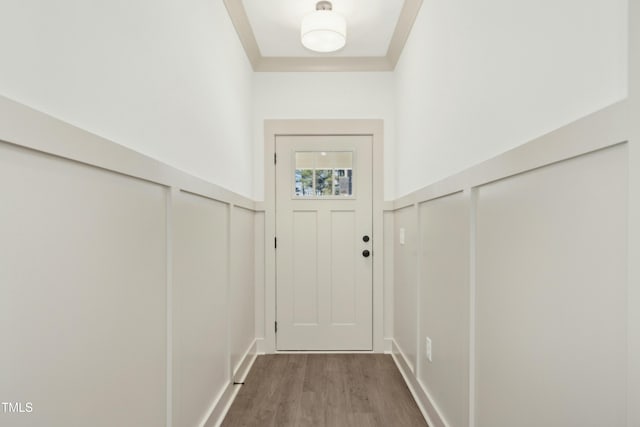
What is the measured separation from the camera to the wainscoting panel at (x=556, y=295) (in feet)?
2.53

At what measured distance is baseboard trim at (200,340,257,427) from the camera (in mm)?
1961

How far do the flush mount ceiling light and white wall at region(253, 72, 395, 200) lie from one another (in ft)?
2.29

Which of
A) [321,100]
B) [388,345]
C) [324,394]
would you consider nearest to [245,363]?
[324,394]

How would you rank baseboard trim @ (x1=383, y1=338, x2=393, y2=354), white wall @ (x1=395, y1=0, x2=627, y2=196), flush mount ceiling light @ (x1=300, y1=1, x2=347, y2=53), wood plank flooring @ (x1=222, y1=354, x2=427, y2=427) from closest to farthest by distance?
1. white wall @ (x1=395, y1=0, x2=627, y2=196)
2. wood plank flooring @ (x1=222, y1=354, x2=427, y2=427)
3. flush mount ceiling light @ (x1=300, y1=1, x2=347, y2=53)
4. baseboard trim @ (x1=383, y1=338, x2=393, y2=354)

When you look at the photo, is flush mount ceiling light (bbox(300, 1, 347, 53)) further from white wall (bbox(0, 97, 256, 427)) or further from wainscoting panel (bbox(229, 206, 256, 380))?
white wall (bbox(0, 97, 256, 427))

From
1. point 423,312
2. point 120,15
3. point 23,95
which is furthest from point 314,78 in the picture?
point 23,95

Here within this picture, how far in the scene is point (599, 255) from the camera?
0.81 metres

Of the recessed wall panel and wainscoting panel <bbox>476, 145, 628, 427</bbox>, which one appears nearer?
wainscoting panel <bbox>476, 145, 628, 427</bbox>

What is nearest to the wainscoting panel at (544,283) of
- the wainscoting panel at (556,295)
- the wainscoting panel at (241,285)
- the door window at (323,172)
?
the wainscoting panel at (556,295)

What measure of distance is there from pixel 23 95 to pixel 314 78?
2.75 m

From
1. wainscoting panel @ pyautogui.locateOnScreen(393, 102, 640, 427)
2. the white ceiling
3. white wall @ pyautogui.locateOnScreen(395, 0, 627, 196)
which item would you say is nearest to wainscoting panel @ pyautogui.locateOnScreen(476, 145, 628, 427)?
wainscoting panel @ pyautogui.locateOnScreen(393, 102, 640, 427)

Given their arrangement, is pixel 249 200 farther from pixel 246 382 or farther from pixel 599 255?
pixel 599 255

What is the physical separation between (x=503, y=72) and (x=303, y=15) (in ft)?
5.66

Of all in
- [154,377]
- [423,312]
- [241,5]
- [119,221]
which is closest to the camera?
[119,221]
